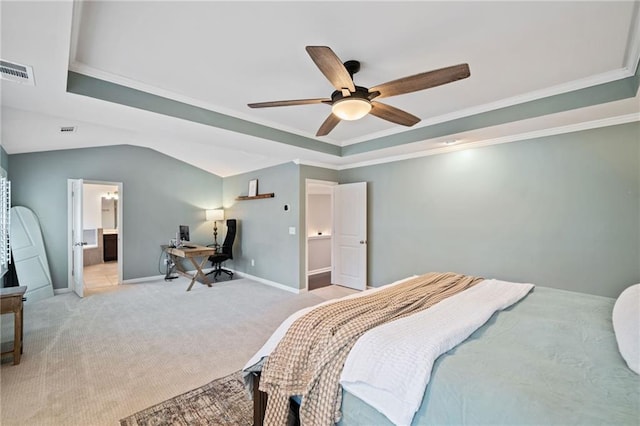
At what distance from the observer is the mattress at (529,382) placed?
98 centimetres

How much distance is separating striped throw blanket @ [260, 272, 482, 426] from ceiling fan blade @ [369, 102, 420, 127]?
4.99 ft

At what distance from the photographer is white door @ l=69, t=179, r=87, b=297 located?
4742mm

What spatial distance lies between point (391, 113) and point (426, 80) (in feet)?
1.85

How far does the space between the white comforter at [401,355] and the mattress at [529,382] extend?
2.1 inches

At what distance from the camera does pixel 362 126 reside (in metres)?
3.87

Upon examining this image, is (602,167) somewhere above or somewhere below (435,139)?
below

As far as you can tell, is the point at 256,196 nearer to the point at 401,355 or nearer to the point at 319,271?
the point at 319,271

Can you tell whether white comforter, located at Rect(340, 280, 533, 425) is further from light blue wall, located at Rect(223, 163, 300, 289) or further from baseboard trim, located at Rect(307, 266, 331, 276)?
baseboard trim, located at Rect(307, 266, 331, 276)

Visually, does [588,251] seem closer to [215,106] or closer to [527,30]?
[527,30]

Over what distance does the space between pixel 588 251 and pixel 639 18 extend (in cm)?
224

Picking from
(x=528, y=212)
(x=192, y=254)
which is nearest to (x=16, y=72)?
(x=192, y=254)

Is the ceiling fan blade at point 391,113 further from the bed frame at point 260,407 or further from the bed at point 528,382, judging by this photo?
the bed frame at point 260,407

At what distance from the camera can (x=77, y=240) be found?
4840 mm

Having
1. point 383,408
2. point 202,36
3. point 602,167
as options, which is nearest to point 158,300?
point 202,36
